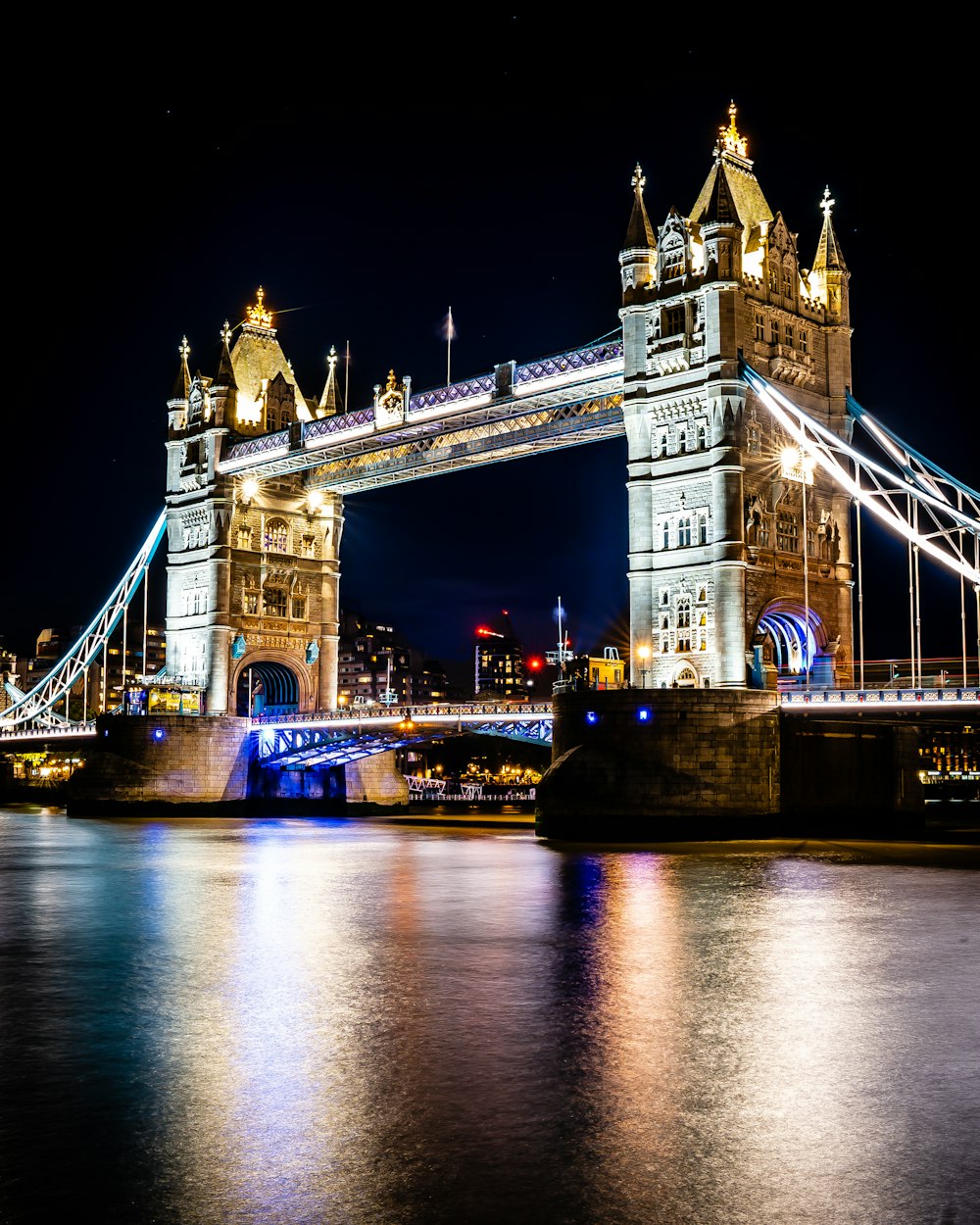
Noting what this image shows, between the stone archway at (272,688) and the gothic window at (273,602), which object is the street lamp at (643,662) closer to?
the stone archway at (272,688)

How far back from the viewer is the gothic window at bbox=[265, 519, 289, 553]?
66562 millimetres

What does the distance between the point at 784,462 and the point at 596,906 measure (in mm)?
24878

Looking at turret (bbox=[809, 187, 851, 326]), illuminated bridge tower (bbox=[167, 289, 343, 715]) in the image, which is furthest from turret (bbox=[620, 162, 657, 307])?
A: illuminated bridge tower (bbox=[167, 289, 343, 715])

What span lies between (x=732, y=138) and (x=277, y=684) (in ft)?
118

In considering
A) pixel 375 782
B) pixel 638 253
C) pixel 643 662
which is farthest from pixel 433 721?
pixel 638 253

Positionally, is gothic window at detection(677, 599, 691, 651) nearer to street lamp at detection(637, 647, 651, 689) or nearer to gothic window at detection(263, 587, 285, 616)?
street lamp at detection(637, 647, 651, 689)

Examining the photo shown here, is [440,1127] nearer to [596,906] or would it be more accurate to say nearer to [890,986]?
[890,986]

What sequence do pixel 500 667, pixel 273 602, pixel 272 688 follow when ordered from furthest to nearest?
pixel 500 667 → pixel 272 688 → pixel 273 602

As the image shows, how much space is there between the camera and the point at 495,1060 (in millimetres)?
11461

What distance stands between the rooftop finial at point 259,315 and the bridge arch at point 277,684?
57.0 ft

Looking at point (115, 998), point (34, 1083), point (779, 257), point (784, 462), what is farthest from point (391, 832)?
point (34, 1083)

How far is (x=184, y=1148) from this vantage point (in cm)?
893

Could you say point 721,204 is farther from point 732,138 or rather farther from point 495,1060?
point 495,1060

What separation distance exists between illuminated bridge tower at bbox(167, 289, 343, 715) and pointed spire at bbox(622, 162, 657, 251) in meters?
23.4
